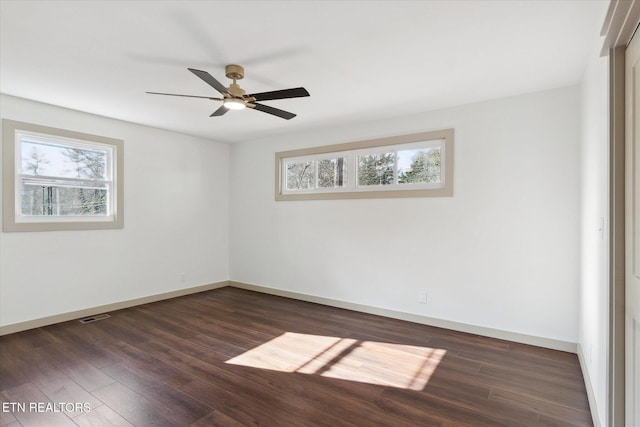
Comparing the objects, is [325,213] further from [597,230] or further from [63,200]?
[63,200]

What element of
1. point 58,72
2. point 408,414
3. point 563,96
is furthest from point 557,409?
Result: point 58,72

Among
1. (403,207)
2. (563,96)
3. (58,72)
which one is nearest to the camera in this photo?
(58,72)

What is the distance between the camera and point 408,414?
2104 mm

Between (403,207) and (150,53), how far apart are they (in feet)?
9.92

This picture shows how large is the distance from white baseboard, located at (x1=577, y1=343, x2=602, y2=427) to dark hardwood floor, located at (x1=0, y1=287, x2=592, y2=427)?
5 cm

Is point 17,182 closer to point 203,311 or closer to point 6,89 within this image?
point 6,89

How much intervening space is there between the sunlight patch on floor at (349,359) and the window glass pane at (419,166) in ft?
6.38

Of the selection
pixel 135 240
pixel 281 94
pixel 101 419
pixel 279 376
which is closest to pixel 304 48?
pixel 281 94

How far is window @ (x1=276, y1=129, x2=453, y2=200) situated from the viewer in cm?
384

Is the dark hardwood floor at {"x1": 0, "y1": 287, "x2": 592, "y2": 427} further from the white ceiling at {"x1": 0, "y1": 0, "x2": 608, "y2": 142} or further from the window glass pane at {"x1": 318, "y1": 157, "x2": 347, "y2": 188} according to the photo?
the white ceiling at {"x1": 0, "y1": 0, "x2": 608, "y2": 142}

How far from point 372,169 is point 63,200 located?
12.8 ft

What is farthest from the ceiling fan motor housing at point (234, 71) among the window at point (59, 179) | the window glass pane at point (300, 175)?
the window at point (59, 179)

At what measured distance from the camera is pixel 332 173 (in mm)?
4723

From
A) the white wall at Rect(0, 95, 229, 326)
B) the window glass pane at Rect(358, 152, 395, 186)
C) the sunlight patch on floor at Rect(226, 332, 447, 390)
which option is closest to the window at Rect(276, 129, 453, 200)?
the window glass pane at Rect(358, 152, 395, 186)
